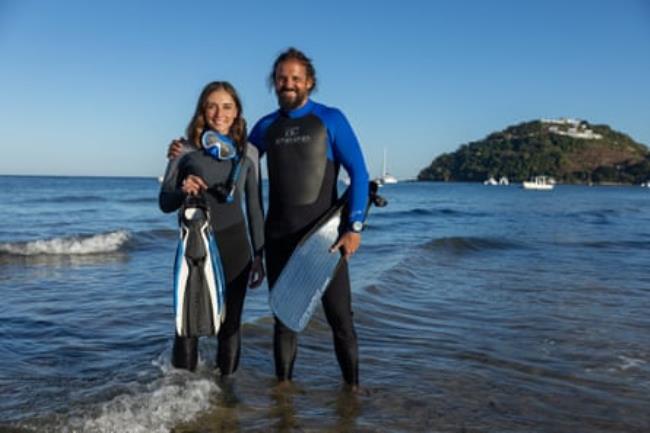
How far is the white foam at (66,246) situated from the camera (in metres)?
12.3

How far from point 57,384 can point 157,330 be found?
5.59ft

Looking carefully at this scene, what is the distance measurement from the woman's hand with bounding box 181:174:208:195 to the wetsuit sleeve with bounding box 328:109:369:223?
823 millimetres

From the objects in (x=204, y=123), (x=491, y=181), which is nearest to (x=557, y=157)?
(x=491, y=181)

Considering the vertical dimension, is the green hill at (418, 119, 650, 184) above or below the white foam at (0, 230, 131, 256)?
above

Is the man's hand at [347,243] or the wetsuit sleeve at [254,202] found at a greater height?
the wetsuit sleeve at [254,202]

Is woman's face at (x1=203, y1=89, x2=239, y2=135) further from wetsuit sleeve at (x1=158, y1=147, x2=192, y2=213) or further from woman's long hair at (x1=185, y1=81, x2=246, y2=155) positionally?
wetsuit sleeve at (x1=158, y1=147, x2=192, y2=213)

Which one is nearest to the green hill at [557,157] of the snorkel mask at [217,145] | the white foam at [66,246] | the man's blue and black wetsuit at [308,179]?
the white foam at [66,246]

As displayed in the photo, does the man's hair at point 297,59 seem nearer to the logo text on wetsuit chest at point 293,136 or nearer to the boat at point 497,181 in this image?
the logo text on wetsuit chest at point 293,136

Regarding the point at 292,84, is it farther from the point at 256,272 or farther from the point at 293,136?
the point at 256,272

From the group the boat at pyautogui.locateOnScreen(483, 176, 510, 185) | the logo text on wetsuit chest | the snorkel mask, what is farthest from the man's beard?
the boat at pyautogui.locateOnScreen(483, 176, 510, 185)

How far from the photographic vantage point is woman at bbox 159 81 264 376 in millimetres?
3445

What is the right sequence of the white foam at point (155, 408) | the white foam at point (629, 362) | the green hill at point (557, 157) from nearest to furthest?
1. the white foam at point (155, 408)
2. the white foam at point (629, 362)
3. the green hill at point (557, 157)

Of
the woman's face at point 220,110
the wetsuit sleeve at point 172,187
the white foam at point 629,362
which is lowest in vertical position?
the white foam at point 629,362

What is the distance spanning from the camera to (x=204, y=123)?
140 inches
